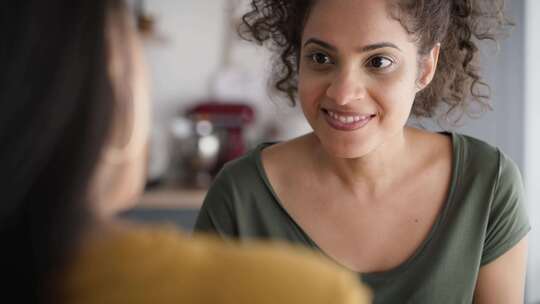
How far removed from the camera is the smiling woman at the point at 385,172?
1.07 metres

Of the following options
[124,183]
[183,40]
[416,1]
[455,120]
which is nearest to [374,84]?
[416,1]

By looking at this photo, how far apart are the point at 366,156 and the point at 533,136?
1.49 m

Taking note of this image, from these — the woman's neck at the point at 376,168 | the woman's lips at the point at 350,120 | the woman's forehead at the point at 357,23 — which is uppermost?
the woman's forehead at the point at 357,23

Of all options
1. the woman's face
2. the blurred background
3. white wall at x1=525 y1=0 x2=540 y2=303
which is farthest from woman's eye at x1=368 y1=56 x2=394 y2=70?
the blurred background

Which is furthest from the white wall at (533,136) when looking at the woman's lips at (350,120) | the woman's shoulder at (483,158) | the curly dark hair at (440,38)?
the woman's lips at (350,120)

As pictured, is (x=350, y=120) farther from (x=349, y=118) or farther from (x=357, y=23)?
(x=357, y=23)

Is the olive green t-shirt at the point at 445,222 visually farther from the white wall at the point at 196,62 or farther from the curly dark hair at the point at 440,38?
the white wall at the point at 196,62

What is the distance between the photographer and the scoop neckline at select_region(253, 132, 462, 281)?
1.12 m

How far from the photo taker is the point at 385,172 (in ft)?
4.14

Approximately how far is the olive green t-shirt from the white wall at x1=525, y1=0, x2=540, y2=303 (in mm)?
1294

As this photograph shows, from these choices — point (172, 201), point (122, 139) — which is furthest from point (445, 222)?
point (172, 201)

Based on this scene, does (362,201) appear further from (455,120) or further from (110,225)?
(110,225)

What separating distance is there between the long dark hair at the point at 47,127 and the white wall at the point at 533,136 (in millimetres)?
2167

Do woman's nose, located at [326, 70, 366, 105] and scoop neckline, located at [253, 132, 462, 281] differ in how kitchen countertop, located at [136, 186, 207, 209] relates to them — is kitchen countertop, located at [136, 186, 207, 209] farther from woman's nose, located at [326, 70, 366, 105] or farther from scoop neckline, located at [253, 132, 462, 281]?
woman's nose, located at [326, 70, 366, 105]
